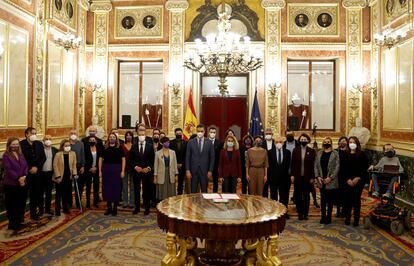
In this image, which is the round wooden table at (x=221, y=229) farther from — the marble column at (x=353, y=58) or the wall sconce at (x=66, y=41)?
the marble column at (x=353, y=58)

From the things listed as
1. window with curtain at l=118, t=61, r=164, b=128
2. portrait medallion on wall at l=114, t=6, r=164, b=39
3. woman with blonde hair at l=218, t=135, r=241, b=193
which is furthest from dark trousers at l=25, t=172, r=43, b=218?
portrait medallion on wall at l=114, t=6, r=164, b=39

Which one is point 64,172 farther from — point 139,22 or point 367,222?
point 139,22

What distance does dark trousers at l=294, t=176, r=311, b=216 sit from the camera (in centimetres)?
673

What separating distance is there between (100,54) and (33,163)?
5440 millimetres

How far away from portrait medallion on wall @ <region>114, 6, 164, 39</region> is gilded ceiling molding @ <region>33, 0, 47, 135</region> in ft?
9.67

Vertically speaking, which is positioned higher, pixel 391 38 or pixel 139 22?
pixel 139 22

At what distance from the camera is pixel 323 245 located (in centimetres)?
544

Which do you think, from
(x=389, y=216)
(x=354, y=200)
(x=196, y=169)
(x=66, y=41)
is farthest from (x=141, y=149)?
(x=389, y=216)

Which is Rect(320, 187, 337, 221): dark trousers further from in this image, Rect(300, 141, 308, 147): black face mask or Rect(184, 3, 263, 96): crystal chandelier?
Rect(184, 3, 263, 96): crystal chandelier

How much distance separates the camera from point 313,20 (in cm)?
1084

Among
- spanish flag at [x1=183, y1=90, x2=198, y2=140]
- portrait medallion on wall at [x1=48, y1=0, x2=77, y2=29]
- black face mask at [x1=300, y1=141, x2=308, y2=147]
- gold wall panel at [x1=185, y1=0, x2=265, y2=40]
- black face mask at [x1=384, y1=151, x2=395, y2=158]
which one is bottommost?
black face mask at [x1=384, y1=151, x2=395, y2=158]

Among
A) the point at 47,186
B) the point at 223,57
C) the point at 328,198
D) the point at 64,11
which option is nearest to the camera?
the point at 328,198

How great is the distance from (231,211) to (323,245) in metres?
1.87

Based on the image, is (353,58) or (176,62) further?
(176,62)
